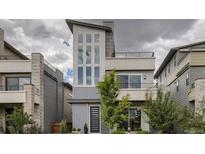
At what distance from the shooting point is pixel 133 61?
41.8 ft

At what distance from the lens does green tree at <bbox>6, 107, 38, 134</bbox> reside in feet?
37.4

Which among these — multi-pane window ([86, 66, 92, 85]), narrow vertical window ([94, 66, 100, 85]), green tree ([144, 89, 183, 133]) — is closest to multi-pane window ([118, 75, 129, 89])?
narrow vertical window ([94, 66, 100, 85])

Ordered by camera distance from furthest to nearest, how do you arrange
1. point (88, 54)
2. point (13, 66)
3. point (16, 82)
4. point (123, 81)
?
point (16, 82), point (13, 66), point (123, 81), point (88, 54)

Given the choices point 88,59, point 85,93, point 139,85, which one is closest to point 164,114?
point 139,85

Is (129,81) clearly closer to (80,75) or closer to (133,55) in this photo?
(133,55)

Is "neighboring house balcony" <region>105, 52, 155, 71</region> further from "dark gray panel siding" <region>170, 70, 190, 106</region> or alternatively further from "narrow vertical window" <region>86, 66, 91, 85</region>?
"dark gray panel siding" <region>170, 70, 190, 106</region>

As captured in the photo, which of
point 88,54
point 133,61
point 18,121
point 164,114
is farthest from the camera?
point 133,61

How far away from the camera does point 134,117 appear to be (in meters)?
12.1

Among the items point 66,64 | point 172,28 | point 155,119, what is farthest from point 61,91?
point 172,28

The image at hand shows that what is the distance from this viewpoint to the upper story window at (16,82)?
→ 506 inches

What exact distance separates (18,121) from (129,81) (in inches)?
187

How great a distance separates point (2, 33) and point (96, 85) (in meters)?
4.52
